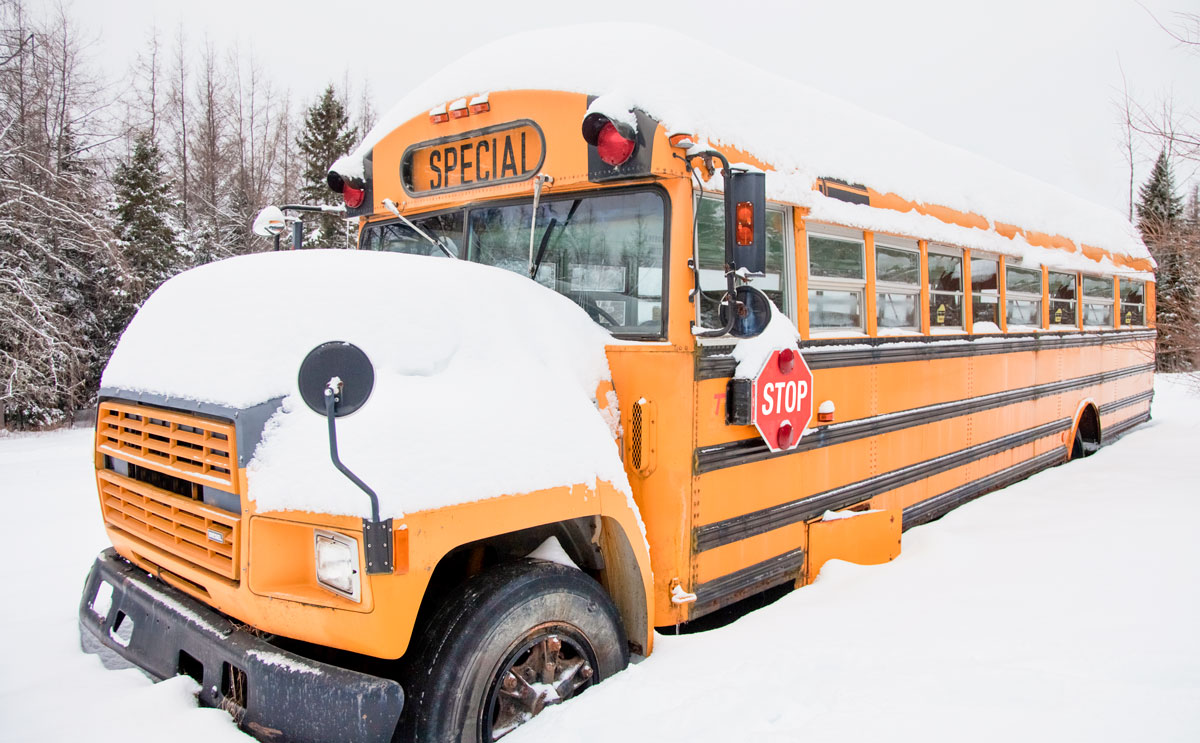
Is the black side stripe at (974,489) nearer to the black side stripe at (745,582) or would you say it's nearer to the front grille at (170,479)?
the black side stripe at (745,582)

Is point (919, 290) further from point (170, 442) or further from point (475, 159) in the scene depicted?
point (170, 442)

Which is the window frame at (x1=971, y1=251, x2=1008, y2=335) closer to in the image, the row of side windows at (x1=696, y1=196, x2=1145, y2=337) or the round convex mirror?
the row of side windows at (x1=696, y1=196, x2=1145, y2=337)

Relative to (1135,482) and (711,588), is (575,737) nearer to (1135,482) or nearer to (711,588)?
(711,588)

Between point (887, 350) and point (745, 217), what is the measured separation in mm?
1884

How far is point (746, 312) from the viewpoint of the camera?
2.85 metres

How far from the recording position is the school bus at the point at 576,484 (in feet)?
6.97

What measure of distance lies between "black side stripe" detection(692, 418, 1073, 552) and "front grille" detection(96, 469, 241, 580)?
1.69 meters

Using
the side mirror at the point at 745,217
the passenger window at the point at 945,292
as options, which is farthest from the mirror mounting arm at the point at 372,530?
the passenger window at the point at 945,292

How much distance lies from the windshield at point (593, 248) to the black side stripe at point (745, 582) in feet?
3.66

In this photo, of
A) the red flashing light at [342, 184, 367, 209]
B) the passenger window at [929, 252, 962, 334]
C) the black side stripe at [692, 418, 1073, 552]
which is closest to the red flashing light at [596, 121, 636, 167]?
the black side stripe at [692, 418, 1073, 552]

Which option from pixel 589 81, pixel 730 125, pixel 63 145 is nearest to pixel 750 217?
pixel 730 125

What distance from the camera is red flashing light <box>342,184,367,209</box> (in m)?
3.90

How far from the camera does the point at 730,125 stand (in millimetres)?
3178

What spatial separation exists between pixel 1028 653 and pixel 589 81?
2862 mm
